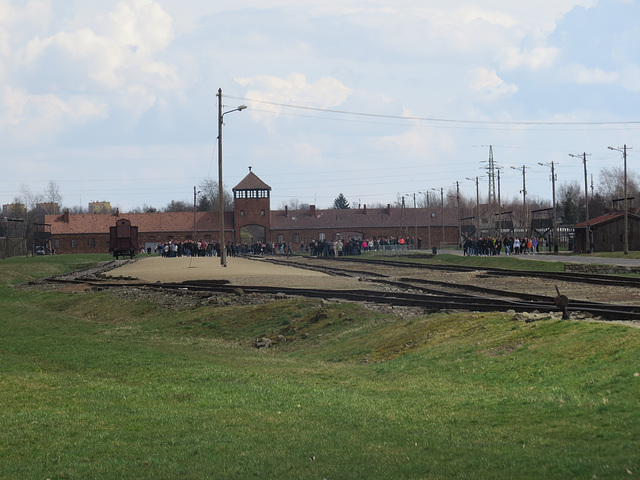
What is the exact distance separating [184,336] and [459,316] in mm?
7666

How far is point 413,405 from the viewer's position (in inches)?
394

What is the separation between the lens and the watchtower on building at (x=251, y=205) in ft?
385

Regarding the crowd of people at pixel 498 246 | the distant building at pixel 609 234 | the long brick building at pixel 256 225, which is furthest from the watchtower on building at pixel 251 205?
the distant building at pixel 609 234

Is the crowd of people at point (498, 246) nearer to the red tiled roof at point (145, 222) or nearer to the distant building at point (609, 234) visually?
the distant building at point (609, 234)

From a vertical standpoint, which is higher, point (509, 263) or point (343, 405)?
point (509, 263)

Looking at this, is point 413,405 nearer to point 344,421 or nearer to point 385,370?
point 344,421

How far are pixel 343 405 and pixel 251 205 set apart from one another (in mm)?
108571

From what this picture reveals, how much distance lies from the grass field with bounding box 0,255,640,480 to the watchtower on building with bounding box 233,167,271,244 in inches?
3880

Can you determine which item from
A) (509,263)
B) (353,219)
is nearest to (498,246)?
(509,263)

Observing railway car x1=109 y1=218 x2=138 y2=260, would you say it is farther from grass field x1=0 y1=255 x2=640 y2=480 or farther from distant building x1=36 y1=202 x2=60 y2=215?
distant building x1=36 y1=202 x2=60 y2=215

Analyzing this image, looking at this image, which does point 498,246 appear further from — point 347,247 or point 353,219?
point 353,219

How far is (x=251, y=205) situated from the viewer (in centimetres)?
11800

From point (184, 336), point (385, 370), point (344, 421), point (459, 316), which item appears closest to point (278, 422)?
point (344, 421)

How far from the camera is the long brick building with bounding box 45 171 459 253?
11738 centimetres
